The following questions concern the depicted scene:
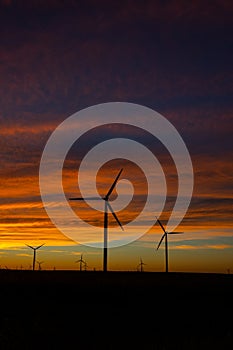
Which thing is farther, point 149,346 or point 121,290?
point 121,290

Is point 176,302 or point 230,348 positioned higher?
point 176,302

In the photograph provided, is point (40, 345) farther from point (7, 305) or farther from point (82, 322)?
point (7, 305)

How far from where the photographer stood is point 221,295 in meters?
60.0

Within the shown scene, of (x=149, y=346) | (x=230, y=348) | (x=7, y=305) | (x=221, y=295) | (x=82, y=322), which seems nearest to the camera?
(x=230, y=348)

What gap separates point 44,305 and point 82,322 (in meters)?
9.31

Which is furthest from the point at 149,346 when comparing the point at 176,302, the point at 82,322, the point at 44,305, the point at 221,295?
the point at 221,295

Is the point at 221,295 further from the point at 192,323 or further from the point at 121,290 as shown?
the point at 192,323

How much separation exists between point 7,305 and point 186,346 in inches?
820

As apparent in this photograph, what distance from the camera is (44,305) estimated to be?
45.1 m

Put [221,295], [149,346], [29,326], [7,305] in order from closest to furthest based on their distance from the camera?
[149,346], [29,326], [7,305], [221,295]

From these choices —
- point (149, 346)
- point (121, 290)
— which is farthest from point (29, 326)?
point (121, 290)

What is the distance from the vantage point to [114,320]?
38.0m

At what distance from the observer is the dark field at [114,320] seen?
28.5 meters

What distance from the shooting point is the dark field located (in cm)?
2853
